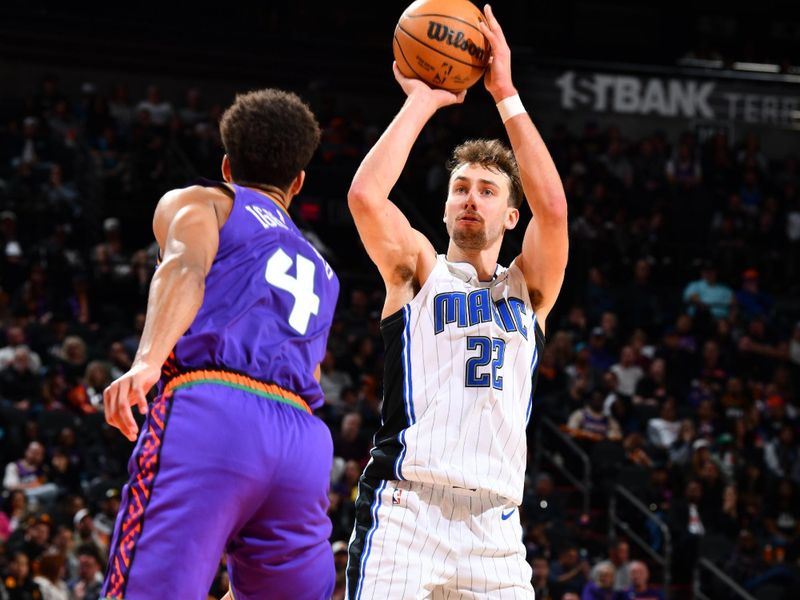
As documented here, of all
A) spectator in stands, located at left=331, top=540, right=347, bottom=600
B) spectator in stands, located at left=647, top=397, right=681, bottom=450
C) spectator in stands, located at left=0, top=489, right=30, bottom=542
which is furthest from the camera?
spectator in stands, located at left=647, top=397, right=681, bottom=450

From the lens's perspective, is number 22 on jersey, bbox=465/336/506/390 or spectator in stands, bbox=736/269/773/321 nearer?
number 22 on jersey, bbox=465/336/506/390

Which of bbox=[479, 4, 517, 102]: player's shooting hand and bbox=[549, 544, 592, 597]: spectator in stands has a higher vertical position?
bbox=[479, 4, 517, 102]: player's shooting hand

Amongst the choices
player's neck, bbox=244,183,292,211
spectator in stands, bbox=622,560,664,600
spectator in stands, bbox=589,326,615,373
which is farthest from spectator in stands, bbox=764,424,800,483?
player's neck, bbox=244,183,292,211

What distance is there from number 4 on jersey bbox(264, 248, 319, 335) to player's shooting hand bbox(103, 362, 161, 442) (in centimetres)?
53

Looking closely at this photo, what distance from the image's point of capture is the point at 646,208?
63.9ft

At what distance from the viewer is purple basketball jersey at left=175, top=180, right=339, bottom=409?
3492 millimetres

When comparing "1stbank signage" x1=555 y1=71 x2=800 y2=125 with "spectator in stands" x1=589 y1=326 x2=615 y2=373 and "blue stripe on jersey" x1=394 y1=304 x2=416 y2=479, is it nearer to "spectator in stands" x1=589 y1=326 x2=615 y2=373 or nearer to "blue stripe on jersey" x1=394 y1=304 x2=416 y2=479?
"spectator in stands" x1=589 y1=326 x2=615 y2=373

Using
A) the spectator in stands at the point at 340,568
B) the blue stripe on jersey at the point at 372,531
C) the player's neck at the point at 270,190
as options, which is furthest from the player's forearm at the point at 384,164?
the spectator in stands at the point at 340,568

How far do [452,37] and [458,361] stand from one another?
4.34 ft

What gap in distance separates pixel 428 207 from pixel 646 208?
392 cm

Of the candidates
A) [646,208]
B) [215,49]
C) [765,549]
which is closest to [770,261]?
[646,208]

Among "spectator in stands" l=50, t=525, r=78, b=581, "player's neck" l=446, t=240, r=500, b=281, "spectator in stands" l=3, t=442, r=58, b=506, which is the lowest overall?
"spectator in stands" l=50, t=525, r=78, b=581

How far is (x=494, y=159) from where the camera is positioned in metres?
4.93

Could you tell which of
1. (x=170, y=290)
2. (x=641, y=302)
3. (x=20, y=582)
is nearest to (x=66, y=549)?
(x=20, y=582)
